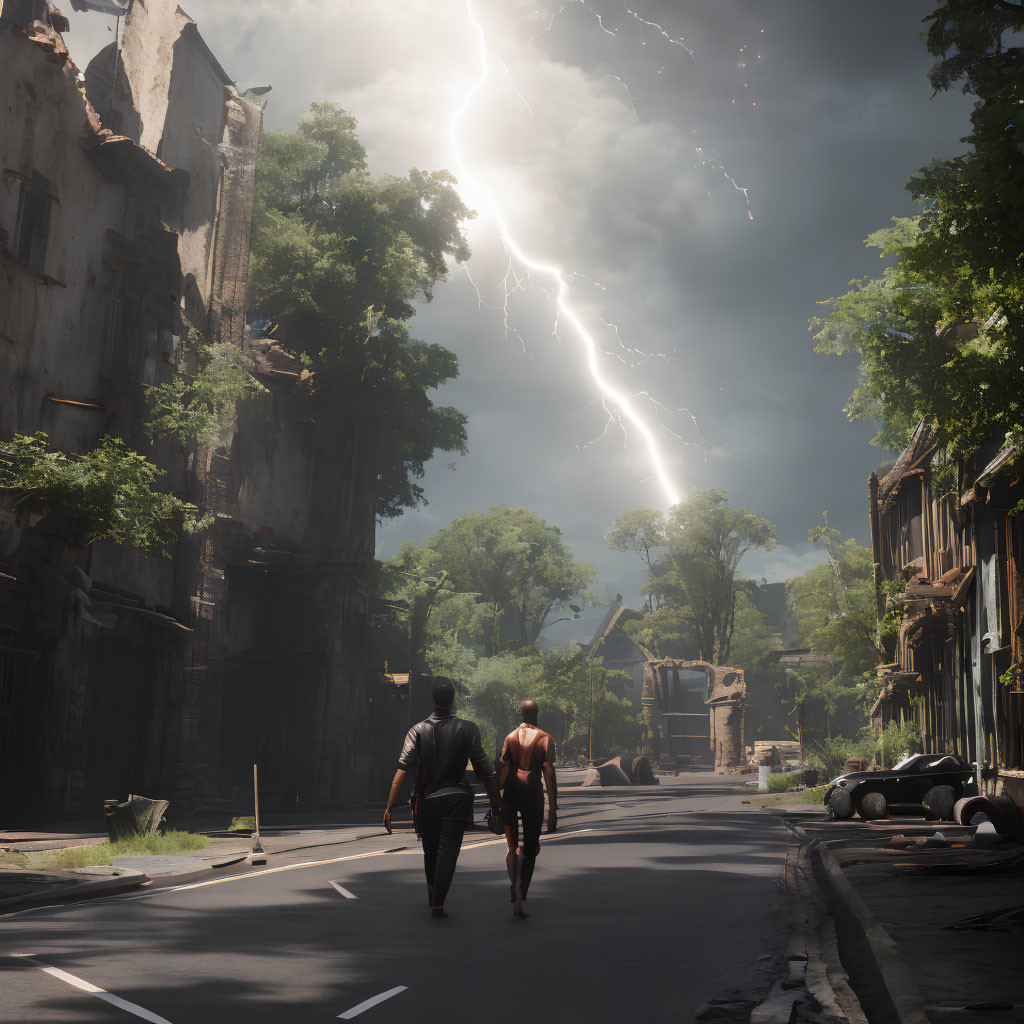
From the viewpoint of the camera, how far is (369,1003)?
548 centimetres

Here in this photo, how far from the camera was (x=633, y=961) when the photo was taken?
6695 mm

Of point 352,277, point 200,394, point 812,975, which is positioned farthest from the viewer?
point 352,277

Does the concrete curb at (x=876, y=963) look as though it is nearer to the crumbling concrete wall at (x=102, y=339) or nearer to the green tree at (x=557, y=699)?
the crumbling concrete wall at (x=102, y=339)

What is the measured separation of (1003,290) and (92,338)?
58.5 ft

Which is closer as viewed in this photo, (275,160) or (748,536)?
(275,160)

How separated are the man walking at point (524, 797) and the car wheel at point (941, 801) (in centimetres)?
1369

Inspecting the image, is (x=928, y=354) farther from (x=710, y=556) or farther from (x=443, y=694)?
(x=710, y=556)

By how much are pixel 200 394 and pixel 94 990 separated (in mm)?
20100

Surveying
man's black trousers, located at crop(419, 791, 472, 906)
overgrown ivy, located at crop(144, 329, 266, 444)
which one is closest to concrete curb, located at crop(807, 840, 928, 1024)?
man's black trousers, located at crop(419, 791, 472, 906)

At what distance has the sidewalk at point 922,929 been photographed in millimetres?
5121

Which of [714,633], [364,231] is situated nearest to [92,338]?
[364,231]

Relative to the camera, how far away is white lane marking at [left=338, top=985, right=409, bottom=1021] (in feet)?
17.0

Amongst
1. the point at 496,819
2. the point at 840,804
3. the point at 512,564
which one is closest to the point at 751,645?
the point at 512,564

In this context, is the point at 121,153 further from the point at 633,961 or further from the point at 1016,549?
the point at 633,961
